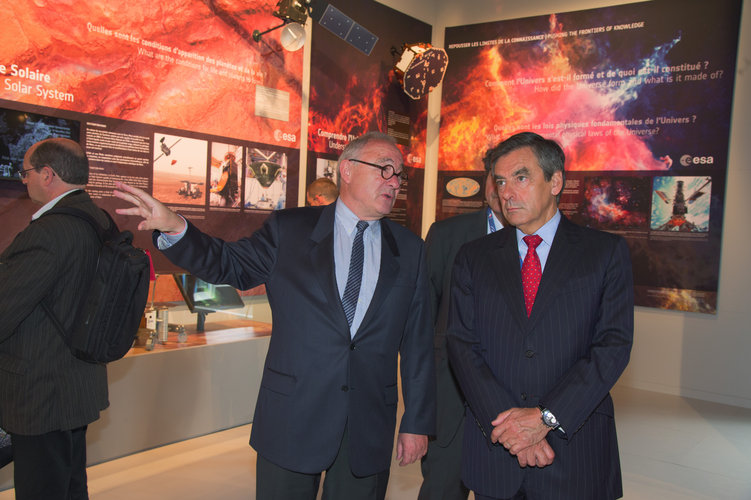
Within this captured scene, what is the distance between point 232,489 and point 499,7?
6496 mm

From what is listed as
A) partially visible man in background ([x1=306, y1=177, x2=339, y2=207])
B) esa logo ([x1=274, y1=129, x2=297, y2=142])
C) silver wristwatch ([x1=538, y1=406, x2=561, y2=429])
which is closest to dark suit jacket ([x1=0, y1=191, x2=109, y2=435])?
silver wristwatch ([x1=538, y1=406, x2=561, y2=429])

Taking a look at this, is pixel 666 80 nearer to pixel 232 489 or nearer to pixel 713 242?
pixel 713 242

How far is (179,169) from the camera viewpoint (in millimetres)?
5270

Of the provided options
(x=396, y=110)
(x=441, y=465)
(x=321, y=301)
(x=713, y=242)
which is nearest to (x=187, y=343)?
(x=441, y=465)

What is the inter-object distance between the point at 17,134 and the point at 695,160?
20.7 ft

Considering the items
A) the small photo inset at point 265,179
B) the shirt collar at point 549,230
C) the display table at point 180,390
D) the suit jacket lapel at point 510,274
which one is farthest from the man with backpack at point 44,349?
the small photo inset at point 265,179

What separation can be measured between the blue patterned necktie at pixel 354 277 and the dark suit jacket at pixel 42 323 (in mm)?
1122

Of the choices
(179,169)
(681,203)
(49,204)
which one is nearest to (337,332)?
(49,204)

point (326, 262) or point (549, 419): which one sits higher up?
point (326, 262)

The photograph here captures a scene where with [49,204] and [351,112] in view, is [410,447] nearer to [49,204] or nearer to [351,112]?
[49,204]

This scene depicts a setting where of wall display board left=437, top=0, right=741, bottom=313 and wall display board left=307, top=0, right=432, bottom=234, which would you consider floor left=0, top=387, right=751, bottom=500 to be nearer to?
wall display board left=437, top=0, right=741, bottom=313

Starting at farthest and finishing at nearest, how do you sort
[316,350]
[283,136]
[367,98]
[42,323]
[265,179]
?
[367,98]
[283,136]
[265,179]
[42,323]
[316,350]

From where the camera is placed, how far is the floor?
376cm

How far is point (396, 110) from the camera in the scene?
7.71 meters
